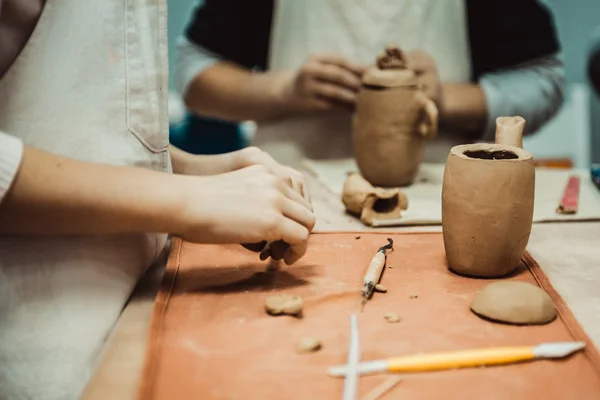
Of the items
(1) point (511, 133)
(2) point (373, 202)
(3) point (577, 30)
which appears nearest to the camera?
(1) point (511, 133)

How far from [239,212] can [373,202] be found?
0.49m

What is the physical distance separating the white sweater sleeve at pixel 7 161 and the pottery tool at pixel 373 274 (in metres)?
0.46

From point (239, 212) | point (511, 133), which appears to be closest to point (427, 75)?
point (511, 133)

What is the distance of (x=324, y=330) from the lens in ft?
2.86

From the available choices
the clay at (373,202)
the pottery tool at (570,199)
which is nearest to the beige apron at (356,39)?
the pottery tool at (570,199)

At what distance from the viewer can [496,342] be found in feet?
2.78

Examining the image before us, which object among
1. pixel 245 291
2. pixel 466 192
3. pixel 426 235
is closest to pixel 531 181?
pixel 466 192

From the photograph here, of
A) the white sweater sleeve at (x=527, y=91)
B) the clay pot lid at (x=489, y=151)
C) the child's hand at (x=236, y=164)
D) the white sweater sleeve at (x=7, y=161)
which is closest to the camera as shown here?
the white sweater sleeve at (x=7, y=161)

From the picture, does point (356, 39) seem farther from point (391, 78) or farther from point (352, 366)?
point (352, 366)

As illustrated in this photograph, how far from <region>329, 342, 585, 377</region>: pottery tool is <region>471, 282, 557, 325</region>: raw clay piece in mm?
75

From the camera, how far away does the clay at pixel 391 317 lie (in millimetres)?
897

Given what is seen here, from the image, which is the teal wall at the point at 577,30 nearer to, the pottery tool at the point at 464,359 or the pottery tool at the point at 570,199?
the pottery tool at the point at 570,199

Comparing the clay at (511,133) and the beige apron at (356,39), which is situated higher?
the clay at (511,133)

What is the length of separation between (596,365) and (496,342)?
111 mm
